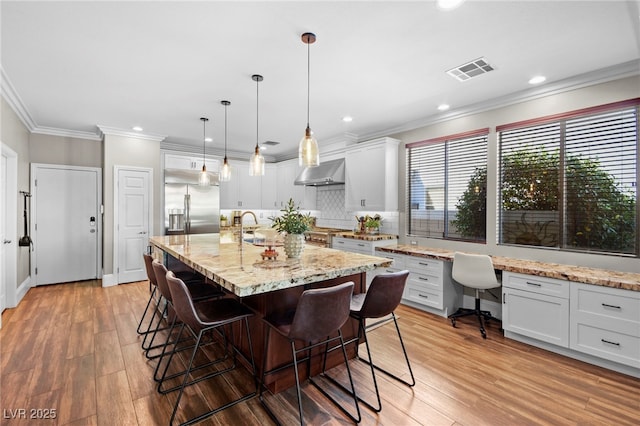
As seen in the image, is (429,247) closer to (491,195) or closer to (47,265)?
(491,195)

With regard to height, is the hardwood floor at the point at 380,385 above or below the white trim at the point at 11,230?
below

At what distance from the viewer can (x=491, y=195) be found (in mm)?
3857

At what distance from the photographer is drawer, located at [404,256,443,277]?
3.83m

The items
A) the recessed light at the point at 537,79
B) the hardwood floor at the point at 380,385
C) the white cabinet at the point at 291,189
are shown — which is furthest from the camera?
the white cabinet at the point at 291,189

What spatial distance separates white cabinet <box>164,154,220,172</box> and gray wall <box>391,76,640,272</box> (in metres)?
3.93

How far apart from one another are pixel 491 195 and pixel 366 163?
1.94 meters

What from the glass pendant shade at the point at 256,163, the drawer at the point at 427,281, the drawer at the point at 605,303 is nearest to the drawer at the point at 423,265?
the drawer at the point at 427,281

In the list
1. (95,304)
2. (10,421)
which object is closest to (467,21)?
(10,421)

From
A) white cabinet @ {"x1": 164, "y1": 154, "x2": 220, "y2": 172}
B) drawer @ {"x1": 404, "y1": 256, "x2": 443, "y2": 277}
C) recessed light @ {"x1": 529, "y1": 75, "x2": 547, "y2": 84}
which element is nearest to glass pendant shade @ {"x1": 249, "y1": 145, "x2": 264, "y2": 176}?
drawer @ {"x1": 404, "y1": 256, "x2": 443, "y2": 277}

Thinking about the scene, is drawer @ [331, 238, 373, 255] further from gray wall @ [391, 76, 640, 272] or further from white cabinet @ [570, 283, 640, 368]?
white cabinet @ [570, 283, 640, 368]

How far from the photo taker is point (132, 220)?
5387 mm

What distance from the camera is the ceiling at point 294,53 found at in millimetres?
2127

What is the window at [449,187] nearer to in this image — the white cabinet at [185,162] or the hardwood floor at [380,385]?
the hardwood floor at [380,385]

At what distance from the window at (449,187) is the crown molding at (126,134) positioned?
4.43 m
